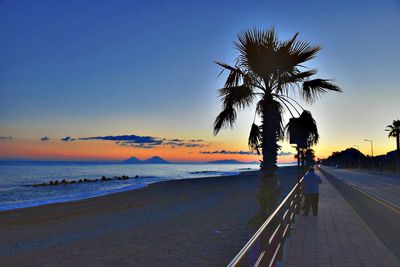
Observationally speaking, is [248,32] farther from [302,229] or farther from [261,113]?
[302,229]

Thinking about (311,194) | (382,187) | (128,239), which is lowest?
(128,239)

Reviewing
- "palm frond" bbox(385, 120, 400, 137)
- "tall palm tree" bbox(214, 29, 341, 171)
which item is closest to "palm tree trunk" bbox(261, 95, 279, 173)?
"tall palm tree" bbox(214, 29, 341, 171)

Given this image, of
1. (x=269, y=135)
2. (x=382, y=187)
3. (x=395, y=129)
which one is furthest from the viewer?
(x=395, y=129)

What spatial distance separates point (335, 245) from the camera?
7371 mm

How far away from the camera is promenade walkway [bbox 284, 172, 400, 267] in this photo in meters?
6.18

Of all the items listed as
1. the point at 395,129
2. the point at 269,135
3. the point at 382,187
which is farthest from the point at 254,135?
the point at 395,129

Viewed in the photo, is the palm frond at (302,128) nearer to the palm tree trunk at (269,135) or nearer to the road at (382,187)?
the palm tree trunk at (269,135)

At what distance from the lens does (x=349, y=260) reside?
6.25 metres

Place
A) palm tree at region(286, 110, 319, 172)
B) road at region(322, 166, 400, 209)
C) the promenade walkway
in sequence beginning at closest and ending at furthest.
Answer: the promenade walkway
palm tree at region(286, 110, 319, 172)
road at region(322, 166, 400, 209)

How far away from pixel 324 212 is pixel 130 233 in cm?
664

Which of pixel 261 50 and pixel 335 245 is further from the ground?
pixel 261 50

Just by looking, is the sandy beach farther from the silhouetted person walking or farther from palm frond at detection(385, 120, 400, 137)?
palm frond at detection(385, 120, 400, 137)

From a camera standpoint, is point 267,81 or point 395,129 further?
point 395,129

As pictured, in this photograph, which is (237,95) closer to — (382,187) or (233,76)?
(233,76)
